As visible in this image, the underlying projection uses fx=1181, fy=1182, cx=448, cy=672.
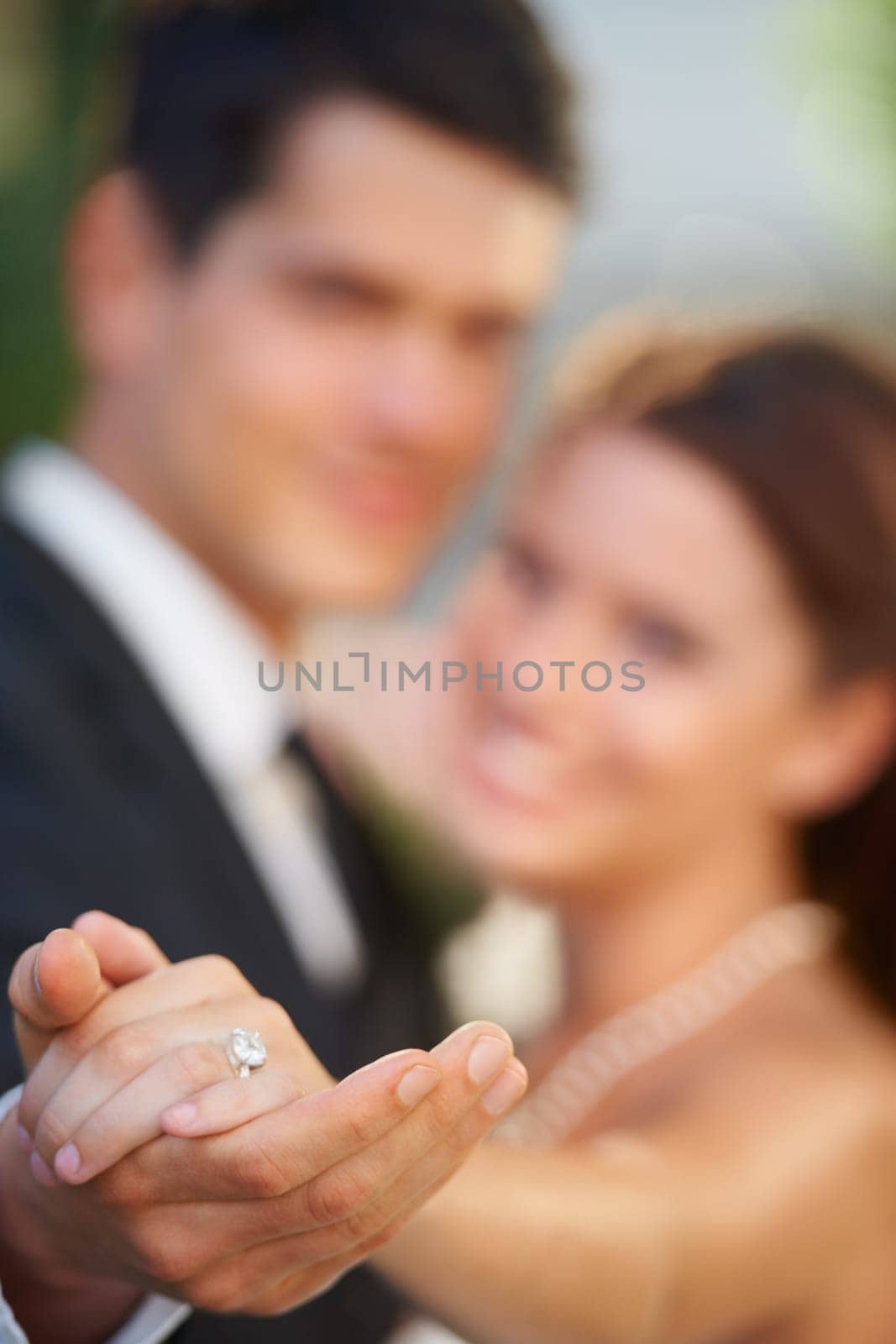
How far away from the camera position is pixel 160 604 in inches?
37.8

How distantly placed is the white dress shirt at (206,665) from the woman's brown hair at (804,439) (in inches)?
14.8

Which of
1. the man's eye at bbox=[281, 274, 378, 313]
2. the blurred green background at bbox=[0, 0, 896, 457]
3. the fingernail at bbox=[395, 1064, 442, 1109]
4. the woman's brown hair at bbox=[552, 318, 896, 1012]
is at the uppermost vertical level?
the blurred green background at bbox=[0, 0, 896, 457]

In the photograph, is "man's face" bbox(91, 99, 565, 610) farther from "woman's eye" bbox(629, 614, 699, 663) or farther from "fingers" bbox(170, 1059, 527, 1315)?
"fingers" bbox(170, 1059, 527, 1315)

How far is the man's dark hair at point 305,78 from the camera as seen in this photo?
106cm

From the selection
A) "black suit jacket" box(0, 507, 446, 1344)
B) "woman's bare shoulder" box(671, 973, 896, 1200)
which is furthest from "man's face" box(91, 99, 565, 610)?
"woman's bare shoulder" box(671, 973, 896, 1200)

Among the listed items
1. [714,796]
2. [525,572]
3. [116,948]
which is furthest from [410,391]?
[116,948]

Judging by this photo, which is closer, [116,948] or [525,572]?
[116,948]

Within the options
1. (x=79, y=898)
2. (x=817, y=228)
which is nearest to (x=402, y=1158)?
(x=79, y=898)

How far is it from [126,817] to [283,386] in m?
0.53

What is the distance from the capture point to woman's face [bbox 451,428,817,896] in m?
1.02

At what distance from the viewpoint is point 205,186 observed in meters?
1.11

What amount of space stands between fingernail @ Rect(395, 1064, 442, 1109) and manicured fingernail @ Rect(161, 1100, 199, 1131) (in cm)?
7

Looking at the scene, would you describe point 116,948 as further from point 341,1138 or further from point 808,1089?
point 808,1089

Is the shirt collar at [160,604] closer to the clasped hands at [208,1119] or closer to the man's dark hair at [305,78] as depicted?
the man's dark hair at [305,78]
